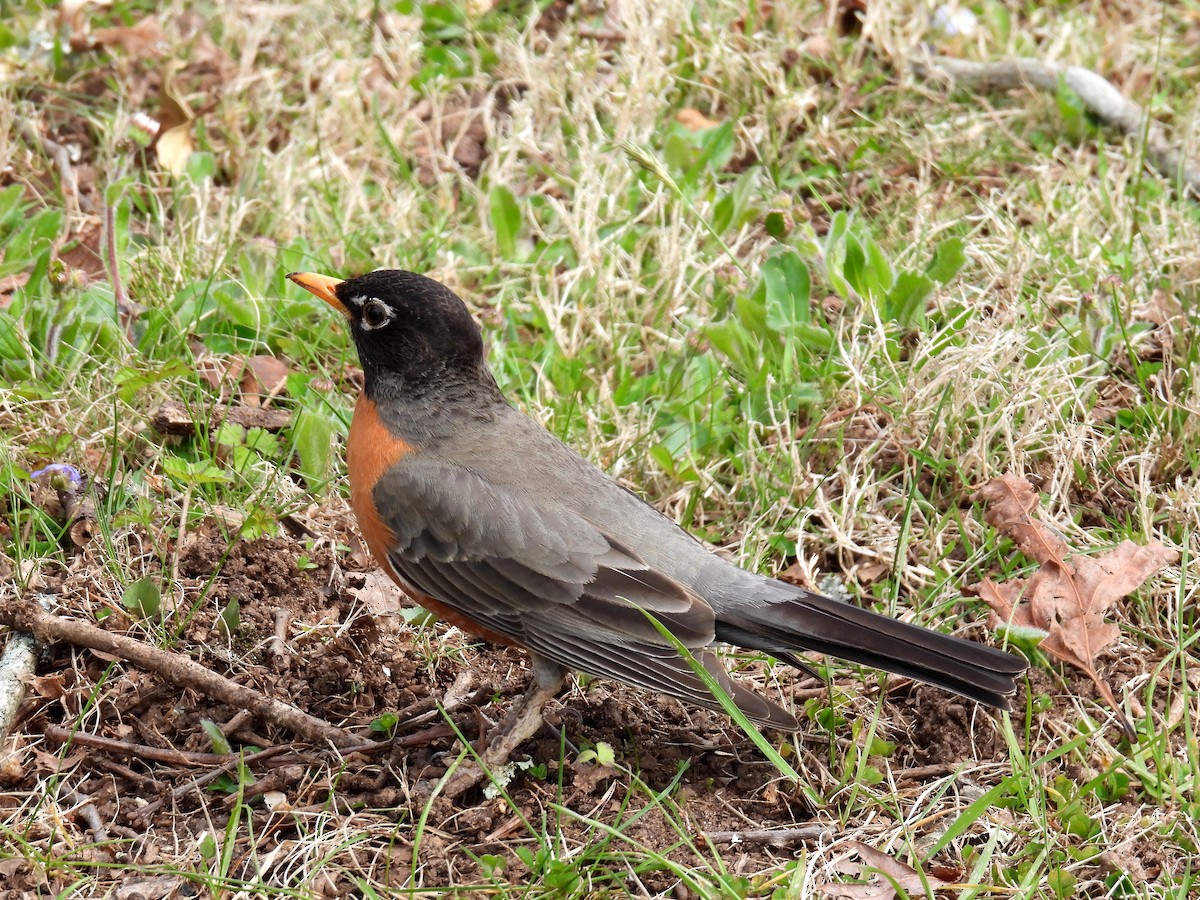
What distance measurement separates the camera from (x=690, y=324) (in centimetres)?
539

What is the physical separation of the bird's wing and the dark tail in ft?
0.78

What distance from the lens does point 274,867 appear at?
3.38 m

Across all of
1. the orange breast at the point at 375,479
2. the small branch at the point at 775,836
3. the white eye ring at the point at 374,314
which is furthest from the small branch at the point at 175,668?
the white eye ring at the point at 374,314

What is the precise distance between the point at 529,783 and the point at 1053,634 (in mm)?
1552

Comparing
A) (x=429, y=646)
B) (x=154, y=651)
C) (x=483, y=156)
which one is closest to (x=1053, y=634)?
(x=429, y=646)

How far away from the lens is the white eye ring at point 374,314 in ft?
13.9

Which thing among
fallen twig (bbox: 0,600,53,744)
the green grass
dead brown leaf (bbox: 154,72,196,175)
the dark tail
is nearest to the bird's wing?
the dark tail

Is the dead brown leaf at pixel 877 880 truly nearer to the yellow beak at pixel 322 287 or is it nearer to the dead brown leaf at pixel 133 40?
the yellow beak at pixel 322 287

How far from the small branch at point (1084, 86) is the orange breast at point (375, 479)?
3.58 meters

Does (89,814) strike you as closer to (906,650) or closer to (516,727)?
(516,727)

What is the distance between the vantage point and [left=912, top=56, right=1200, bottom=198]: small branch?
6.00 m

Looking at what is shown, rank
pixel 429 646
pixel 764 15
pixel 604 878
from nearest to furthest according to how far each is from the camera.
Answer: pixel 604 878 → pixel 429 646 → pixel 764 15

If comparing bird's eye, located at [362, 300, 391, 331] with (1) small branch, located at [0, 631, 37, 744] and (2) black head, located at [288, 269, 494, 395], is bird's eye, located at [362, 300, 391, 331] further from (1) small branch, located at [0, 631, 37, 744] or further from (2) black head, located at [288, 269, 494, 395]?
(1) small branch, located at [0, 631, 37, 744]

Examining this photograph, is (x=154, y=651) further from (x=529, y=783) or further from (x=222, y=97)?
(x=222, y=97)
